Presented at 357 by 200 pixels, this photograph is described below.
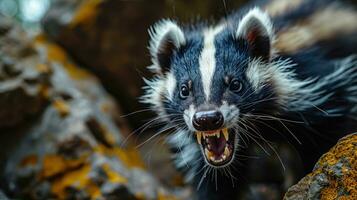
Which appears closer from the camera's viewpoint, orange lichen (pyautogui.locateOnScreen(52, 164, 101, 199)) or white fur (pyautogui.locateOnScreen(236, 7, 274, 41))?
white fur (pyautogui.locateOnScreen(236, 7, 274, 41))

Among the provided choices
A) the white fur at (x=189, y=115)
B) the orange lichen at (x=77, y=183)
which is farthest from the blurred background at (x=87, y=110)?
the white fur at (x=189, y=115)

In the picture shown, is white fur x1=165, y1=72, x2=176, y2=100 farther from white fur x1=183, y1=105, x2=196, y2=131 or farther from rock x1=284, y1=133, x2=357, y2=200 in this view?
rock x1=284, y1=133, x2=357, y2=200

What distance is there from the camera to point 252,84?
4.24m

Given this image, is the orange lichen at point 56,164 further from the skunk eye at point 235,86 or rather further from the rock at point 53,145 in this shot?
the skunk eye at point 235,86

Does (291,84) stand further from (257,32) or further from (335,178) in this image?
(335,178)

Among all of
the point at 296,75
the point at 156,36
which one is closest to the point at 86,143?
the point at 156,36

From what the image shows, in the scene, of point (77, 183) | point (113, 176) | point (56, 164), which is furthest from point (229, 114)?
point (56, 164)

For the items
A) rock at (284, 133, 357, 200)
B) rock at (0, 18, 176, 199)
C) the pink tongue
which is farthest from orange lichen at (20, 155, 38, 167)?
rock at (284, 133, 357, 200)

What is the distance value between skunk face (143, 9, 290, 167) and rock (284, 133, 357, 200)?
79cm

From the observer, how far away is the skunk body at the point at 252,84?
13.3 ft

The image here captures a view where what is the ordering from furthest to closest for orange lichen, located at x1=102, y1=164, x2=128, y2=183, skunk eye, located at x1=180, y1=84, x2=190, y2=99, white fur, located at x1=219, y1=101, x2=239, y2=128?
orange lichen, located at x1=102, y1=164, x2=128, y2=183, skunk eye, located at x1=180, y1=84, x2=190, y2=99, white fur, located at x1=219, y1=101, x2=239, y2=128

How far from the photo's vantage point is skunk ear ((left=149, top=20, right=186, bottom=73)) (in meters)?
4.55

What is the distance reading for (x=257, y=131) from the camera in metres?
4.50

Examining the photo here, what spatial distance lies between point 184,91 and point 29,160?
77.8 inches
